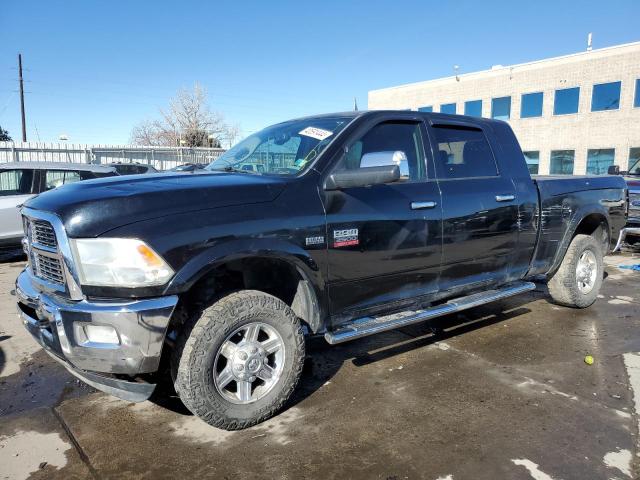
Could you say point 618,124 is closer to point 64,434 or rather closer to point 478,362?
point 478,362

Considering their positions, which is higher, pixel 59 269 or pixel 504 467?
pixel 59 269

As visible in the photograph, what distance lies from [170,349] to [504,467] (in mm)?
2050

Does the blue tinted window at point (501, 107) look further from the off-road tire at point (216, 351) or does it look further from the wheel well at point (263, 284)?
the off-road tire at point (216, 351)

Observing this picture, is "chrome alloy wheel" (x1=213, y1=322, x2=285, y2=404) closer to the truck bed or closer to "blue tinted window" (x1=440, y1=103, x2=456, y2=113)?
the truck bed

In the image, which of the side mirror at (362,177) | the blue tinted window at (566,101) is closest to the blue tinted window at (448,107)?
the blue tinted window at (566,101)

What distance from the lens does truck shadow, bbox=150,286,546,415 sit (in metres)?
3.57

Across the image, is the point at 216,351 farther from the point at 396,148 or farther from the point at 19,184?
the point at 19,184

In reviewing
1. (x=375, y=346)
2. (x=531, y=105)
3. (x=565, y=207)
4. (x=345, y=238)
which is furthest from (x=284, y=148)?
(x=531, y=105)

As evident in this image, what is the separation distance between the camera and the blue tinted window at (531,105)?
2745 cm

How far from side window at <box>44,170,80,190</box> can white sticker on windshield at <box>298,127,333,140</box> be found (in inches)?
261

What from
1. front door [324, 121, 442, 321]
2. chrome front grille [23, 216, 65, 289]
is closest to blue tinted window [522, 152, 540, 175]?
front door [324, 121, 442, 321]

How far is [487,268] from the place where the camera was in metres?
4.36

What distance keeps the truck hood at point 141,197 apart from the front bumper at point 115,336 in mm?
417

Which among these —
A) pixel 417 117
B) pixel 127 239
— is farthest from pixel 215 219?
pixel 417 117
